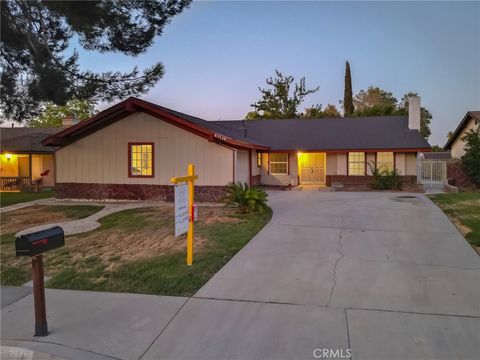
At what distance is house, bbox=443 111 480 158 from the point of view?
83.3 ft

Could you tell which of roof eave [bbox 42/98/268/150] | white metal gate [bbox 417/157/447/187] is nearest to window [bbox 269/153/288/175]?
roof eave [bbox 42/98/268/150]

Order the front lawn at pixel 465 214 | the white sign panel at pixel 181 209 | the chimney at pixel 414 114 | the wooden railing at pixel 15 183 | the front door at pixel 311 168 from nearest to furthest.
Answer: the white sign panel at pixel 181 209, the front lawn at pixel 465 214, the chimney at pixel 414 114, the front door at pixel 311 168, the wooden railing at pixel 15 183

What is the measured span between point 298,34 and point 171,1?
5.91m

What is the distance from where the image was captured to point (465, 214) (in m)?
10.6

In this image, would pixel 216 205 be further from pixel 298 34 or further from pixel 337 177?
pixel 337 177

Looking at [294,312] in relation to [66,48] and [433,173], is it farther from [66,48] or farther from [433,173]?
[433,173]

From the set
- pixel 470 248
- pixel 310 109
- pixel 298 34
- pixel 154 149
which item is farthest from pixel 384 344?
pixel 310 109

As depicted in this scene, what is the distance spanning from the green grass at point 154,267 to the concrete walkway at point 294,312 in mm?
253

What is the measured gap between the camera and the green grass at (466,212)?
8280 mm

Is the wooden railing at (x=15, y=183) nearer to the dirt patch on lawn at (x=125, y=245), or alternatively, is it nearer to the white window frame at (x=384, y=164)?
the dirt patch on lawn at (x=125, y=245)

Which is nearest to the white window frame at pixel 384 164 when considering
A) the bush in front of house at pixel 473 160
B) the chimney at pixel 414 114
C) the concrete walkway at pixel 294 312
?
the chimney at pixel 414 114

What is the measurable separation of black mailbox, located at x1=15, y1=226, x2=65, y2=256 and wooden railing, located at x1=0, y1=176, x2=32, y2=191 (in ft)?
71.3

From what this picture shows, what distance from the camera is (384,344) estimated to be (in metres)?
3.68

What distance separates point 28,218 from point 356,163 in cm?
1656
